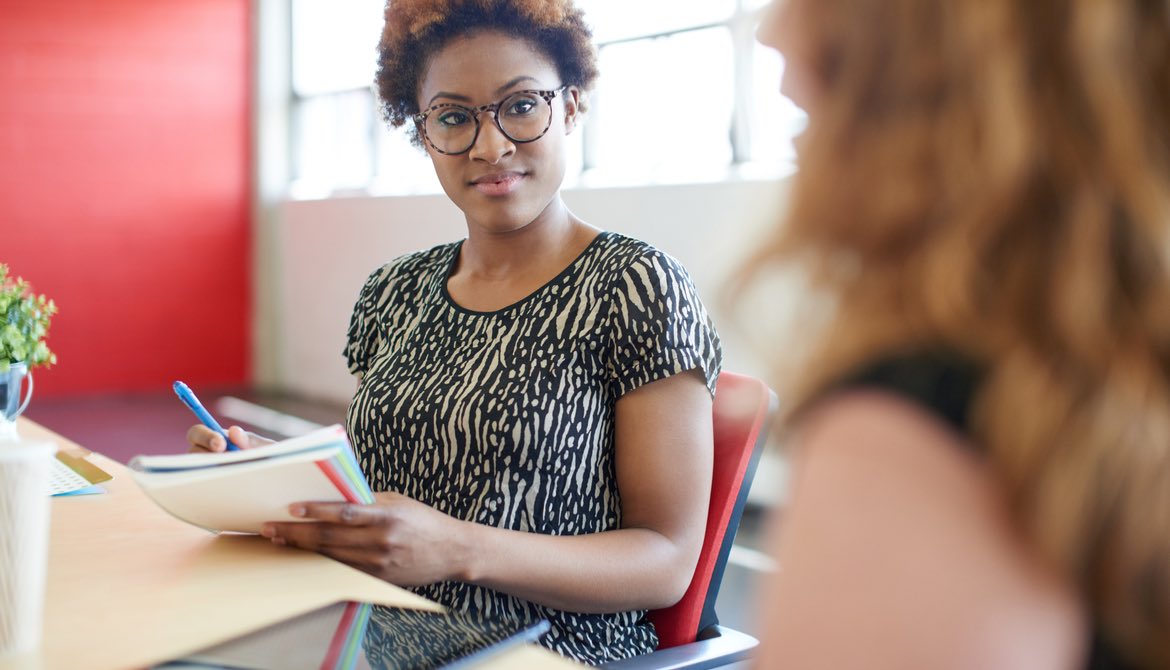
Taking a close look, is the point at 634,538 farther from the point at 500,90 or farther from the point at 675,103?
the point at 675,103

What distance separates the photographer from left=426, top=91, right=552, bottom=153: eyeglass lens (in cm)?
156

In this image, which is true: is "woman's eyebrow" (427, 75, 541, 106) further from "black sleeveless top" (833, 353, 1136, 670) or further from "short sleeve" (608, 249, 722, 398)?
"black sleeveless top" (833, 353, 1136, 670)

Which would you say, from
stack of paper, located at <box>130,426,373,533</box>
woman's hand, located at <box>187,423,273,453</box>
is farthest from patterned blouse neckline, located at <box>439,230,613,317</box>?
stack of paper, located at <box>130,426,373,533</box>

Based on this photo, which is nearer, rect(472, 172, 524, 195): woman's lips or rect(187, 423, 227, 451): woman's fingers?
rect(187, 423, 227, 451): woman's fingers

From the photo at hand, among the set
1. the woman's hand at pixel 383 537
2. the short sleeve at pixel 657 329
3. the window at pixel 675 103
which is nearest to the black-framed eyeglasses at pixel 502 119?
the short sleeve at pixel 657 329

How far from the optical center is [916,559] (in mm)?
471

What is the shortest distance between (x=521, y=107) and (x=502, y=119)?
33mm

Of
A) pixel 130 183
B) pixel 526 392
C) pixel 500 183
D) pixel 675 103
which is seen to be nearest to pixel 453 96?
pixel 500 183

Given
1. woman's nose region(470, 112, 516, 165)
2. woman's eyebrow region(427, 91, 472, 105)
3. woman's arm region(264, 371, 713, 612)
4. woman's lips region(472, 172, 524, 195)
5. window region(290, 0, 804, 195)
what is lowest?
woman's arm region(264, 371, 713, 612)

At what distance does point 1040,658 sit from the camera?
1.58 ft

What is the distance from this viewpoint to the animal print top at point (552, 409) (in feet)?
4.35

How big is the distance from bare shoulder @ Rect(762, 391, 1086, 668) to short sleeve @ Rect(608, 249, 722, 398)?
2.63 feet

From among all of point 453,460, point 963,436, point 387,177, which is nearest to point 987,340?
point 963,436

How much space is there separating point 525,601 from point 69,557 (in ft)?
1.67
